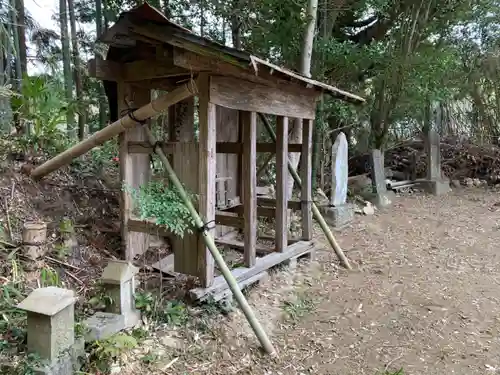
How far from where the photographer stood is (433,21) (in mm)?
8656

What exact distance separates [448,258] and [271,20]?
4.66m

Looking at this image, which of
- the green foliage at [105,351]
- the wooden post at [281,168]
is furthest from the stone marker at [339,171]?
the green foliage at [105,351]

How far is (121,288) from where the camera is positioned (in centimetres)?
296

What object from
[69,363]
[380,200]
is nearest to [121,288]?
[69,363]

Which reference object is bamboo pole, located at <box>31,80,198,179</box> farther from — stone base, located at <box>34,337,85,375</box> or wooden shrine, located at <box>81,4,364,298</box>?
stone base, located at <box>34,337,85,375</box>

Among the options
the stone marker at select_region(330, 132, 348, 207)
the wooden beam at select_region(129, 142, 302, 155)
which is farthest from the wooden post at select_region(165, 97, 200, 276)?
the stone marker at select_region(330, 132, 348, 207)

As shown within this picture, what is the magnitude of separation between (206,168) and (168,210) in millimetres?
483

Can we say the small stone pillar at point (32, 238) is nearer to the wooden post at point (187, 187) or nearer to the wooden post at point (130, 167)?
the wooden post at point (130, 167)

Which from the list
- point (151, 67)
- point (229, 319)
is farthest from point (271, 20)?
point (229, 319)

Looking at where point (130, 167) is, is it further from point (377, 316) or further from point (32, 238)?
point (377, 316)

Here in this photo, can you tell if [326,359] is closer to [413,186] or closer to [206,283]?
[206,283]

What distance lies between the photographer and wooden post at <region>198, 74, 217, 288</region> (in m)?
3.52

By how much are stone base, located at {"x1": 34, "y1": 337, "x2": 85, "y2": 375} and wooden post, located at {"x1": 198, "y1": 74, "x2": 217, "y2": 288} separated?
1268mm

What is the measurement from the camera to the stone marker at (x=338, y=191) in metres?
7.14
